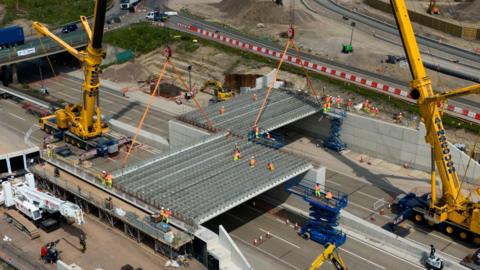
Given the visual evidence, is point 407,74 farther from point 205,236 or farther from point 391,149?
point 205,236

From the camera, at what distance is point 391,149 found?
184 feet

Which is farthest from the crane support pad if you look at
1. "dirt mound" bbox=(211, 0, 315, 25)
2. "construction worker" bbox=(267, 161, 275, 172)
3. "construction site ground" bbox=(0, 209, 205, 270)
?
"dirt mound" bbox=(211, 0, 315, 25)

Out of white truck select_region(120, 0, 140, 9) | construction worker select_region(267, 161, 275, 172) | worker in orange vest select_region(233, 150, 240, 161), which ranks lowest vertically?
worker in orange vest select_region(233, 150, 240, 161)

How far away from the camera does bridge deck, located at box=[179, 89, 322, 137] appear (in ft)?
182

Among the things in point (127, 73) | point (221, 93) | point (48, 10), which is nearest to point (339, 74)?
point (221, 93)

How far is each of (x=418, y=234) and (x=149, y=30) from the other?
2330 inches

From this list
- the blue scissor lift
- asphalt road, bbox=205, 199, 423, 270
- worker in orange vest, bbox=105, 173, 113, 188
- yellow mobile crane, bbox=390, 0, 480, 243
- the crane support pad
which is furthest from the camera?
worker in orange vest, bbox=105, 173, 113, 188

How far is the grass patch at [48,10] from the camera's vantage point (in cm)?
10631

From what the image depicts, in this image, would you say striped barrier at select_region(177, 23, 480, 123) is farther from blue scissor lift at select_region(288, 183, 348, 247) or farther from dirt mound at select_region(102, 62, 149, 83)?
blue scissor lift at select_region(288, 183, 348, 247)

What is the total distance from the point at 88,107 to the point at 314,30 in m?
44.7

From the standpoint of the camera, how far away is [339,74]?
69875 mm

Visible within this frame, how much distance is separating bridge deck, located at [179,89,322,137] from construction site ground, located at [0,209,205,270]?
16.5 m

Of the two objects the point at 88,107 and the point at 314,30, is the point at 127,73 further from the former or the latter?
the point at 314,30

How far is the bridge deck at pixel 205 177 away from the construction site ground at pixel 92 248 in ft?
10.7
